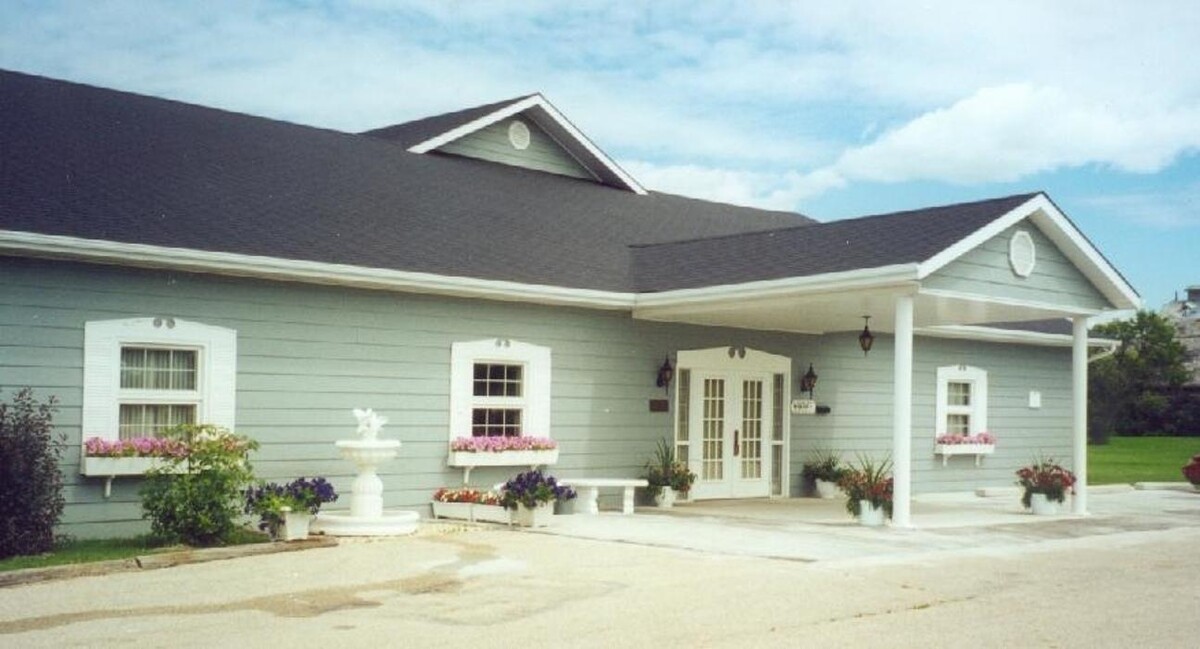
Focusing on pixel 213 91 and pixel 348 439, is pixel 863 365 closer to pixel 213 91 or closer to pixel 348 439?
pixel 348 439

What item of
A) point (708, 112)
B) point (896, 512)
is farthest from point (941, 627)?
point (708, 112)

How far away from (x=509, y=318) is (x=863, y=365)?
719cm

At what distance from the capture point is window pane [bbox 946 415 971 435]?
22172 mm

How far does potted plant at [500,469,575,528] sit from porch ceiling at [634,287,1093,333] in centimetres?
330

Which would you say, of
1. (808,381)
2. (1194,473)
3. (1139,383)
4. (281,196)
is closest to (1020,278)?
(808,381)

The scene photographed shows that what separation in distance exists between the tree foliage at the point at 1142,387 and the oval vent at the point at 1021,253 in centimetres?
3005

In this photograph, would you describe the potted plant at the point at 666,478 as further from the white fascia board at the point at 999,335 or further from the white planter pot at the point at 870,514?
the white fascia board at the point at 999,335

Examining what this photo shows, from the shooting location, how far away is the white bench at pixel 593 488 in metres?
15.6

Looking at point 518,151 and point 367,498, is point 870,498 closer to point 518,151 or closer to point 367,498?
point 367,498

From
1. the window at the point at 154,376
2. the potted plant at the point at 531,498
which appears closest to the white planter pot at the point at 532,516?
the potted plant at the point at 531,498

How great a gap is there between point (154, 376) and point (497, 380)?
428cm

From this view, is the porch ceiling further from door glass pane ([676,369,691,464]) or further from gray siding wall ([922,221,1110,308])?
door glass pane ([676,369,691,464])

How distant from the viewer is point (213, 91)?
76.0 feet

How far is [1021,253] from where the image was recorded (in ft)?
49.9
